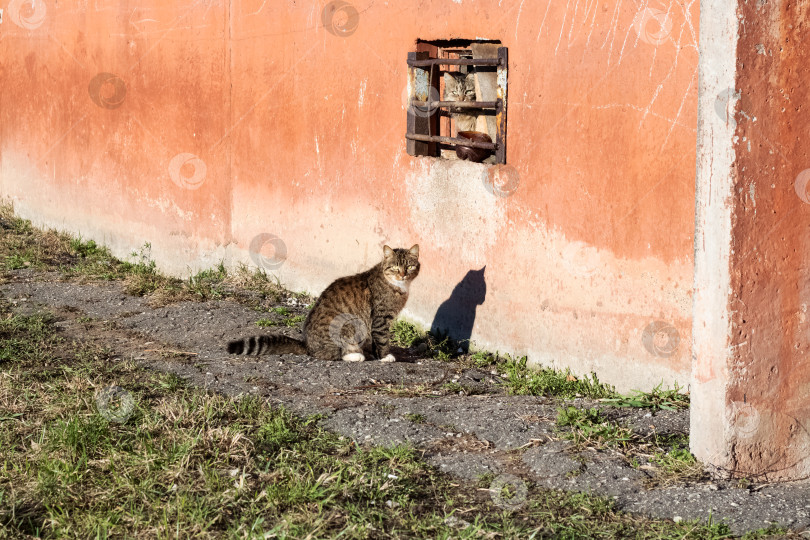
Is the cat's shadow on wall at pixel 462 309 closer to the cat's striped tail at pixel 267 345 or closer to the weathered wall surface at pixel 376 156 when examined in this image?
the weathered wall surface at pixel 376 156

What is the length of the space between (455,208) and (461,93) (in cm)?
91

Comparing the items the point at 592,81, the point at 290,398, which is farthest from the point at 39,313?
the point at 592,81

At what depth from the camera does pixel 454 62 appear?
638 centimetres

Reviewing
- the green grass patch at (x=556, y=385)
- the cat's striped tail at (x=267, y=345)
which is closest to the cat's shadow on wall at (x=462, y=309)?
the green grass patch at (x=556, y=385)

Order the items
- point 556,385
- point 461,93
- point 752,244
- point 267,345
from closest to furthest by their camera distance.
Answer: point 752,244, point 556,385, point 267,345, point 461,93

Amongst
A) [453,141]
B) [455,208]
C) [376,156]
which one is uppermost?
[453,141]

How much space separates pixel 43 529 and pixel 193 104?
5.57 meters

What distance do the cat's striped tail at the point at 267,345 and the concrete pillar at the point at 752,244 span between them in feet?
9.65

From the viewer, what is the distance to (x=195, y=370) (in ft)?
19.4

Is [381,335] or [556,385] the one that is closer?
[556,385]

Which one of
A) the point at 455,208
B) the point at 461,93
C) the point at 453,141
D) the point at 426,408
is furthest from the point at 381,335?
the point at 461,93

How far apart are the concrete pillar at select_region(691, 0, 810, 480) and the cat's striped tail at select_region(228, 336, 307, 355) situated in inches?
116

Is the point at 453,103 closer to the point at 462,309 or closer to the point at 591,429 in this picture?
A: the point at 462,309

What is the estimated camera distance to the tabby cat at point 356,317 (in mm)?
6352
